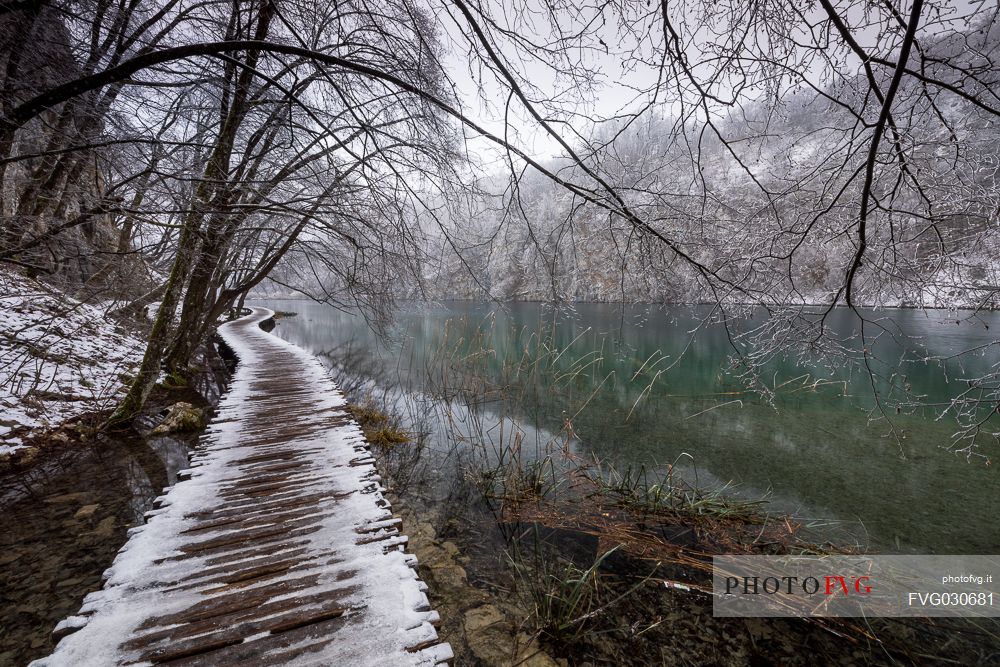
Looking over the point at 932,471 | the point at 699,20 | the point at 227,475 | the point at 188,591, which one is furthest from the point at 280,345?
the point at 932,471

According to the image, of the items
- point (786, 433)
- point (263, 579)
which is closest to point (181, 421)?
point (263, 579)

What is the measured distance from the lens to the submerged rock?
502 centimetres

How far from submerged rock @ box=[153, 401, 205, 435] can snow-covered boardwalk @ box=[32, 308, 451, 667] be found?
8.22 feet

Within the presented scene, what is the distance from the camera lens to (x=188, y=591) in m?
1.76

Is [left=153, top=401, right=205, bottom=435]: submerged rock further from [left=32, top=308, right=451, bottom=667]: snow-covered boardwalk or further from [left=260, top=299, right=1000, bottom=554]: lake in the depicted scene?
[left=260, top=299, right=1000, bottom=554]: lake

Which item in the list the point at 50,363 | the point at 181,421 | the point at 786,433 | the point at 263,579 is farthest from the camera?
the point at 786,433

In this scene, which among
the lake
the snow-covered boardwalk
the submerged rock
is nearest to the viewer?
the snow-covered boardwalk

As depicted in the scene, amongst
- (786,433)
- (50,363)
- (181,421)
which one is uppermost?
(50,363)

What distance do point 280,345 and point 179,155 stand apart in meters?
9.25

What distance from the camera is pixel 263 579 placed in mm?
1865

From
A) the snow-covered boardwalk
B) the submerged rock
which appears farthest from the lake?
the submerged rock

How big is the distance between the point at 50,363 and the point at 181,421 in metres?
2.44

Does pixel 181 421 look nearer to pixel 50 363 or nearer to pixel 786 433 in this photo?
pixel 50 363

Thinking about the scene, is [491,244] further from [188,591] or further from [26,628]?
[26,628]
